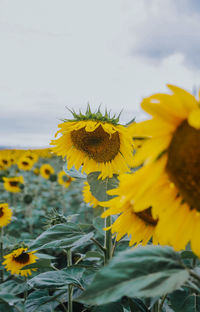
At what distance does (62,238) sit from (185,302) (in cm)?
57

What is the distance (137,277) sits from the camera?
2.22 feet

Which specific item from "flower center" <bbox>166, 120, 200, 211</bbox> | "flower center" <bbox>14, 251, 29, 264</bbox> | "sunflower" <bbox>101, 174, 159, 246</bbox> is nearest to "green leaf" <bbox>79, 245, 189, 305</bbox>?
"flower center" <bbox>166, 120, 200, 211</bbox>

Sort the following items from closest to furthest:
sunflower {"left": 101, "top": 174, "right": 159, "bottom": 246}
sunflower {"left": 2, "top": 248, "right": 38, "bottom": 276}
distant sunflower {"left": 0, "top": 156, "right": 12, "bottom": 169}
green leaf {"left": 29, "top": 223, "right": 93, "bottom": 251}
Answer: sunflower {"left": 101, "top": 174, "right": 159, "bottom": 246} < green leaf {"left": 29, "top": 223, "right": 93, "bottom": 251} < sunflower {"left": 2, "top": 248, "right": 38, "bottom": 276} < distant sunflower {"left": 0, "top": 156, "right": 12, "bottom": 169}

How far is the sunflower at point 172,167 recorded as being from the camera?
26.6 inches

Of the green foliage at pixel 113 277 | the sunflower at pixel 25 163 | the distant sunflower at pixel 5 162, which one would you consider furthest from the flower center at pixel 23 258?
the distant sunflower at pixel 5 162

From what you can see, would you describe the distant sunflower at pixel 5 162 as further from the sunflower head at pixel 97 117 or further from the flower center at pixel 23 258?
the sunflower head at pixel 97 117

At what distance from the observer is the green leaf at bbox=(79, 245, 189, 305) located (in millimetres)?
618

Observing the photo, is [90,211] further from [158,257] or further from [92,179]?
[158,257]

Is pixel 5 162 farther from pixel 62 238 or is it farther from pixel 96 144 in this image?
pixel 62 238

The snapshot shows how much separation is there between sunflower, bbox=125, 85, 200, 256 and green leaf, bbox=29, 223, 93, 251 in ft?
1.91

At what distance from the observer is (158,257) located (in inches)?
29.3

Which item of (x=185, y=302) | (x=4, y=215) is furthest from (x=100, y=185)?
(x=4, y=215)

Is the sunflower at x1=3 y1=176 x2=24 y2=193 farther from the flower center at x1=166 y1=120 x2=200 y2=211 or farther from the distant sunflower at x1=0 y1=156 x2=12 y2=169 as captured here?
the flower center at x1=166 y1=120 x2=200 y2=211

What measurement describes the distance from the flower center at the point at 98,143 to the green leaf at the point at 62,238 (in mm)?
492
